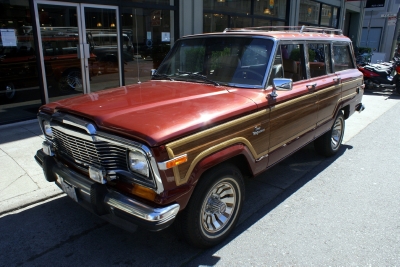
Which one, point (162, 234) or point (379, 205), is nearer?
point (162, 234)

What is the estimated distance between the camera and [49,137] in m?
3.35

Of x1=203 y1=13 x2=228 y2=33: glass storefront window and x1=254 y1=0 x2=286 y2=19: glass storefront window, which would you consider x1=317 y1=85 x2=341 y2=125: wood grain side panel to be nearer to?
x1=203 y1=13 x2=228 y2=33: glass storefront window

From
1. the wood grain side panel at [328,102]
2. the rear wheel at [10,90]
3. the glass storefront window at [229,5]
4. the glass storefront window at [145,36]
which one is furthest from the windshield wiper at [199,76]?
the glass storefront window at [229,5]

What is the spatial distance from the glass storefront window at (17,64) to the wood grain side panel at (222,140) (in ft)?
18.4

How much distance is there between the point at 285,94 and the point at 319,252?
1.72 m

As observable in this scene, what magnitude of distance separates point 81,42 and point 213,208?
6129 mm

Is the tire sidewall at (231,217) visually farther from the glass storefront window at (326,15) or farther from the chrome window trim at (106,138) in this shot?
the glass storefront window at (326,15)

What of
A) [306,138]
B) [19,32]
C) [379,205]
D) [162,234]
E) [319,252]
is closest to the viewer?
[319,252]

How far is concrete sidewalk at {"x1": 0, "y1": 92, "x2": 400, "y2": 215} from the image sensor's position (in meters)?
3.88

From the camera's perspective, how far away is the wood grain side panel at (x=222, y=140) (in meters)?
2.50

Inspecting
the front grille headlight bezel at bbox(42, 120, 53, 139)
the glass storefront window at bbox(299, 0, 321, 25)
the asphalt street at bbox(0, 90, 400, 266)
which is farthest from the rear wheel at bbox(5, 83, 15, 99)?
the glass storefront window at bbox(299, 0, 321, 25)

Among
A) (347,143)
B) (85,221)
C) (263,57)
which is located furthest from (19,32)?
(347,143)

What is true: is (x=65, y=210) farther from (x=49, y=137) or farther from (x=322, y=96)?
(x=322, y=96)

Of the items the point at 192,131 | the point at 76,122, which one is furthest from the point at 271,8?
the point at 76,122
